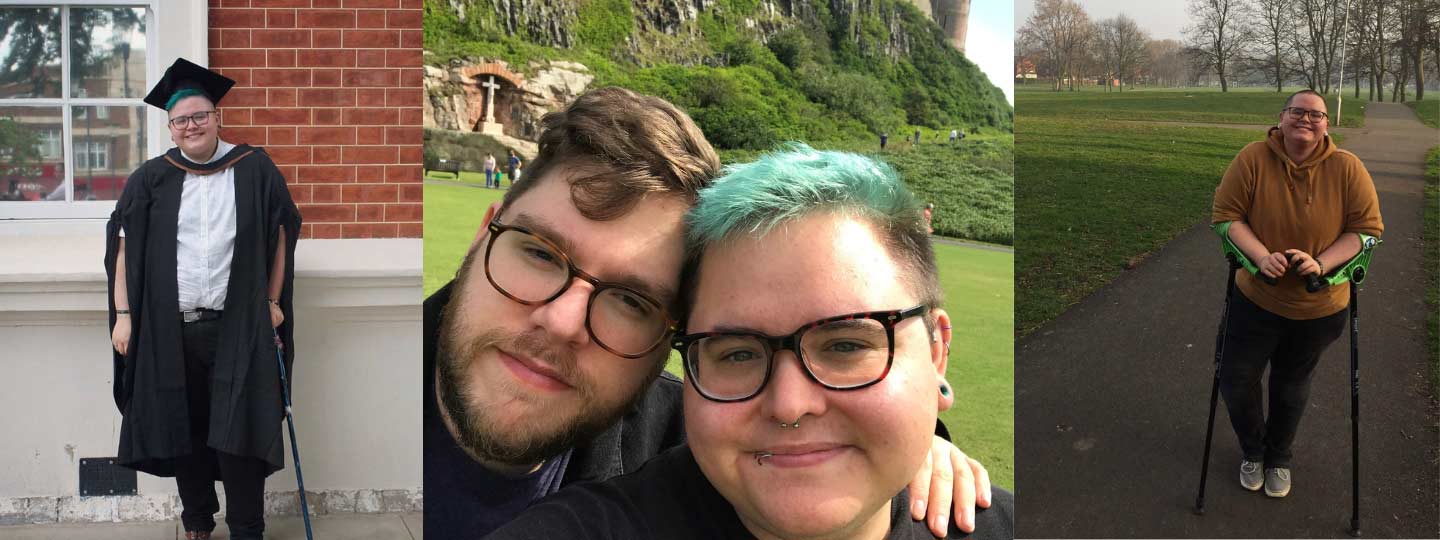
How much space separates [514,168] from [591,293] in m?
0.24

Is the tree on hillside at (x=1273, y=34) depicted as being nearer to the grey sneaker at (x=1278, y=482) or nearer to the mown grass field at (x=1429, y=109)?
the mown grass field at (x=1429, y=109)

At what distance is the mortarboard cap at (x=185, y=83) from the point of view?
3.19m

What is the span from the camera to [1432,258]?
3297 millimetres

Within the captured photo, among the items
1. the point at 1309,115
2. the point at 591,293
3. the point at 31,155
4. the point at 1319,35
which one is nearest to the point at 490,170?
the point at 591,293

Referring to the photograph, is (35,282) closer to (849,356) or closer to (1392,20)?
(849,356)

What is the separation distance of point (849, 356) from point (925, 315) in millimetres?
92

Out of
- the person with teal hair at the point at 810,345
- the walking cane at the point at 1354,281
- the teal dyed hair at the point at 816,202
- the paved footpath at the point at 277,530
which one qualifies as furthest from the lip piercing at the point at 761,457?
the paved footpath at the point at 277,530

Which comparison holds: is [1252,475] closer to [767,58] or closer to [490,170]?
[767,58]

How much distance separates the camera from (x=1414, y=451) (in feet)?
10.9

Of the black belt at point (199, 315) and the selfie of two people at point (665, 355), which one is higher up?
the selfie of two people at point (665, 355)

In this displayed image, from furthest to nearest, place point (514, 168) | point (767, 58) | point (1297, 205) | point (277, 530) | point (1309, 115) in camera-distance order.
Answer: point (277, 530), point (1309, 115), point (1297, 205), point (767, 58), point (514, 168)

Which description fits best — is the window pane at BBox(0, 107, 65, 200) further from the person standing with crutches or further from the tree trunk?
the tree trunk

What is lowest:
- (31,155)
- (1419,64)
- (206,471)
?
(206,471)

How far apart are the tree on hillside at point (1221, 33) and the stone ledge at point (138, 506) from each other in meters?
2.92
